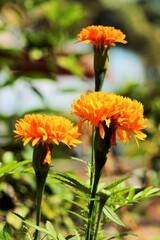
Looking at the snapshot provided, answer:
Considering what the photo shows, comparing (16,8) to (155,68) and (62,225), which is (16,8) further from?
(155,68)

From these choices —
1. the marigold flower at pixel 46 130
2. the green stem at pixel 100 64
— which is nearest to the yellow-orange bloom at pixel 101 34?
the green stem at pixel 100 64

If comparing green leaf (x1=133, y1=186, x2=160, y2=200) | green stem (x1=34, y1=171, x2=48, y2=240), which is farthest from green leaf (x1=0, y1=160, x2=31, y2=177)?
green leaf (x1=133, y1=186, x2=160, y2=200)

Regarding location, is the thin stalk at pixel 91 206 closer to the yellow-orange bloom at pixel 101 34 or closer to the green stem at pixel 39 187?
the green stem at pixel 39 187

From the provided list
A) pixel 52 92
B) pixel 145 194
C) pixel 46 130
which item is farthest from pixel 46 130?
pixel 52 92

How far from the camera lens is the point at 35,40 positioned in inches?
54.2

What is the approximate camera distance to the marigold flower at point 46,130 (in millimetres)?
529

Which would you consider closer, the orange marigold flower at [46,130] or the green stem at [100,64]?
the orange marigold flower at [46,130]

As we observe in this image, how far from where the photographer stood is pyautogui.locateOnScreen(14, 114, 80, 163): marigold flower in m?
0.53

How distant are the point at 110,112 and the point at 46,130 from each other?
59 millimetres

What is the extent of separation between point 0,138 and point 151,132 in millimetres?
403

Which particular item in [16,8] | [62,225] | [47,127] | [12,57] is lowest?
[62,225]

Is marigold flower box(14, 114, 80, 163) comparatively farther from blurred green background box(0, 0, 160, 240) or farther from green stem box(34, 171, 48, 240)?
blurred green background box(0, 0, 160, 240)

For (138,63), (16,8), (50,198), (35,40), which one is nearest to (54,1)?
(16,8)

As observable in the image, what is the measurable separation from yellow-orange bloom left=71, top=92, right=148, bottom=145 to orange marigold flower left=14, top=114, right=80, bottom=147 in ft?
0.06
